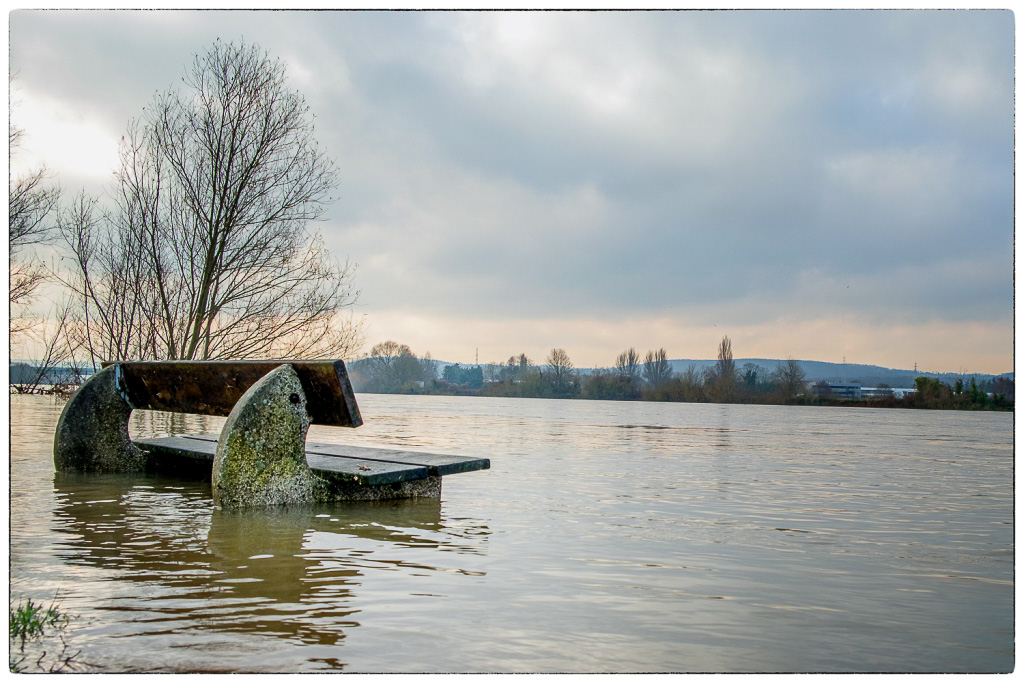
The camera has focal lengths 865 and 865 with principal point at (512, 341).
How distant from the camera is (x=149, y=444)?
29.6ft

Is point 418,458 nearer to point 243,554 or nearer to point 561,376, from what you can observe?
point 243,554

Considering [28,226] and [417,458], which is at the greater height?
[28,226]

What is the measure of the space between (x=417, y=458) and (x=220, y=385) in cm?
175

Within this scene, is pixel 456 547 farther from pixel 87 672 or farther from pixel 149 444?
pixel 149 444

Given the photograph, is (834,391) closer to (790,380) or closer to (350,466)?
(790,380)

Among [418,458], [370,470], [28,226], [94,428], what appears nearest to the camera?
[370,470]

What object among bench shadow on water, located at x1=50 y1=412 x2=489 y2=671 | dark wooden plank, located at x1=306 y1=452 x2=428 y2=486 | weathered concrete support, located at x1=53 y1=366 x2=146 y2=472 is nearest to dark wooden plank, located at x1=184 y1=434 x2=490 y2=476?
dark wooden plank, located at x1=306 y1=452 x2=428 y2=486

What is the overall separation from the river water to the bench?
0.74 feet

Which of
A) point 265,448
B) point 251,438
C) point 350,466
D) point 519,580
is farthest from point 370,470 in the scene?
point 519,580

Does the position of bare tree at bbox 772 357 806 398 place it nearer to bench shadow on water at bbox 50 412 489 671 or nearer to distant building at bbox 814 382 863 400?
distant building at bbox 814 382 863 400

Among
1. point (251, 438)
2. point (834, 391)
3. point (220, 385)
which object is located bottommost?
point (251, 438)

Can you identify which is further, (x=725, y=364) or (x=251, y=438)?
(x=725, y=364)

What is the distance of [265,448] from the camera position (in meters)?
6.36

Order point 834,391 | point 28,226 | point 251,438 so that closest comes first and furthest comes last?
point 251,438, point 28,226, point 834,391
